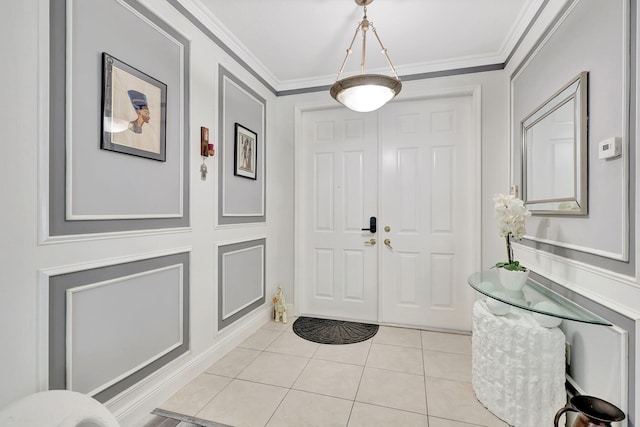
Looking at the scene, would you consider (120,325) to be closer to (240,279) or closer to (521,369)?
(240,279)

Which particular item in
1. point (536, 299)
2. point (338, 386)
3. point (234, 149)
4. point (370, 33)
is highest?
point (370, 33)

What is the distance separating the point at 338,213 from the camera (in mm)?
3320

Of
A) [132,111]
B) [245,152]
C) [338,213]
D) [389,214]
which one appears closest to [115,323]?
[132,111]

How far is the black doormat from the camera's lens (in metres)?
2.80

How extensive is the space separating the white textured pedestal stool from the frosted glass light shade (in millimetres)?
1502

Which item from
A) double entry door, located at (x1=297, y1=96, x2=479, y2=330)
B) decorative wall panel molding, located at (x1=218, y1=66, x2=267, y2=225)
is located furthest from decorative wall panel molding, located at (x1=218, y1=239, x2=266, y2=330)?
double entry door, located at (x1=297, y1=96, x2=479, y2=330)

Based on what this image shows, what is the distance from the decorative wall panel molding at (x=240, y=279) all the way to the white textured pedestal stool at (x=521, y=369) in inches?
75.4

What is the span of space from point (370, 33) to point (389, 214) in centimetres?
166

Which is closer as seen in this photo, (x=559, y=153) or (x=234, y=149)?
(x=559, y=153)

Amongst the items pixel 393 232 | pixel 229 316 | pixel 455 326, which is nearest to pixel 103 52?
pixel 229 316

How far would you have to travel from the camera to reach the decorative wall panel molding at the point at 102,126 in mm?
1330

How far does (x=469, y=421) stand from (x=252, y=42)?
3.14 m

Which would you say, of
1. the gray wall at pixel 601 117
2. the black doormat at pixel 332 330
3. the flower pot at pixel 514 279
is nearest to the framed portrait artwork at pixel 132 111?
the black doormat at pixel 332 330

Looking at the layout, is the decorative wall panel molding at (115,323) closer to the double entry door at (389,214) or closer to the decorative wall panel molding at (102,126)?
the decorative wall panel molding at (102,126)
